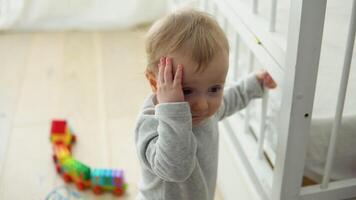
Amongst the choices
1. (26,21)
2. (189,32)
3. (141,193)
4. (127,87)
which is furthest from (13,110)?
(189,32)

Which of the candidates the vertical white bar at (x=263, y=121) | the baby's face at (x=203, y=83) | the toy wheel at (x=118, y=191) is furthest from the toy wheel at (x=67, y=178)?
the baby's face at (x=203, y=83)

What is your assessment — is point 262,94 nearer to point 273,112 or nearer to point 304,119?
point 273,112

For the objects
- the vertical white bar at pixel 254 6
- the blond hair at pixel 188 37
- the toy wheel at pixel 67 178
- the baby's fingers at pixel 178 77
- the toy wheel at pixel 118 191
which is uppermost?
the vertical white bar at pixel 254 6

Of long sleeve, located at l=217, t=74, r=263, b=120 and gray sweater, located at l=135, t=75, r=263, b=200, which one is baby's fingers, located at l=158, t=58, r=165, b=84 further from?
long sleeve, located at l=217, t=74, r=263, b=120

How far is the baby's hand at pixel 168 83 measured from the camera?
0.76 m

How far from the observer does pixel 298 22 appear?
0.74 m

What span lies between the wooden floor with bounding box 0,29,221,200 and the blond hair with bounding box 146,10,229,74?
68 cm

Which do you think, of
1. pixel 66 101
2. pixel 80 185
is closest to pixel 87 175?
pixel 80 185

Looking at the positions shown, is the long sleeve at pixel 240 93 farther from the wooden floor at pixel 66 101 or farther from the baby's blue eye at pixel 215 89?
the wooden floor at pixel 66 101

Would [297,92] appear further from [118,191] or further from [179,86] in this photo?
[118,191]

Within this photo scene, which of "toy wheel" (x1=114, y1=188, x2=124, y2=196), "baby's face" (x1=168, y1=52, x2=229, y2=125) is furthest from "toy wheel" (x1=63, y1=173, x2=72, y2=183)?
"baby's face" (x1=168, y1=52, x2=229, y2=125)

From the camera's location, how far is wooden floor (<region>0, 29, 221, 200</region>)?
1.45 meters

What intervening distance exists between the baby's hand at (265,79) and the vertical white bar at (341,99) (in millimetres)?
169

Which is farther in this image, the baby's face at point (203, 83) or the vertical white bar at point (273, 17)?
the vertical white bar at point (273, 17)
